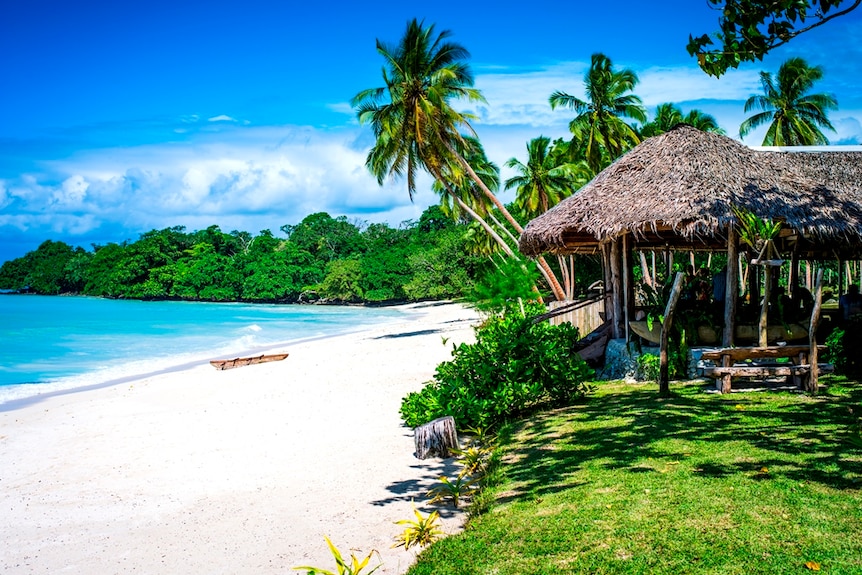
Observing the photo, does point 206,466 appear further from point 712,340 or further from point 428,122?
point 428,122

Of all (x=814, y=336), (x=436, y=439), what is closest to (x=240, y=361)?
(x=436, y=439)

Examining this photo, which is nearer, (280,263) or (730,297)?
(730,297)

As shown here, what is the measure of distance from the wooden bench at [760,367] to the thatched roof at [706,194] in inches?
69.7

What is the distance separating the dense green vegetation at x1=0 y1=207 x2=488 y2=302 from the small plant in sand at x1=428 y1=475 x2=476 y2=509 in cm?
4300

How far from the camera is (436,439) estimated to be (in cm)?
737

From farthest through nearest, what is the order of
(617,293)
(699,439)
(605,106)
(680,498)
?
1. (605,106)
2. (617,293)
3. (699,439)
4. (680,498)

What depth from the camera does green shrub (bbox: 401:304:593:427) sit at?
817cm

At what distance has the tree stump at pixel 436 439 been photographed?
24.2 ft

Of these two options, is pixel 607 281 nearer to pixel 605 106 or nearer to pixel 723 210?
pixel 723 210

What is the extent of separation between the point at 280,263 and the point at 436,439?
58.5 m

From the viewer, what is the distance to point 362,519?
5719 mm

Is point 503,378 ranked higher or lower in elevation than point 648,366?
higher

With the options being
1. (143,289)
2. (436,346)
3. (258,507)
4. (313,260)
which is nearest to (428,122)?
(436,346)

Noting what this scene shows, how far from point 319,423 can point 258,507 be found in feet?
12.0
